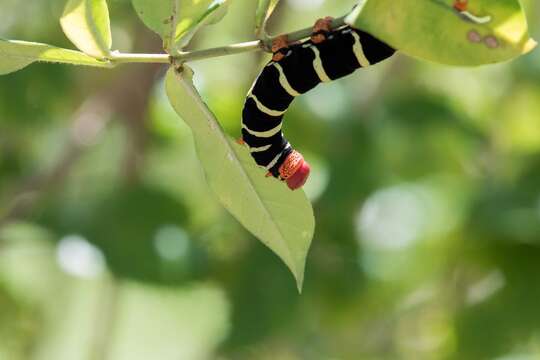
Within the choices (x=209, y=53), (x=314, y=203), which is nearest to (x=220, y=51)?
(x=209, y=53)

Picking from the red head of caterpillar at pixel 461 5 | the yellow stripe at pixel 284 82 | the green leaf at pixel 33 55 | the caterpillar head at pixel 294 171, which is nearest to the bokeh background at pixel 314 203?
the caterpillar head at pixel 294 171

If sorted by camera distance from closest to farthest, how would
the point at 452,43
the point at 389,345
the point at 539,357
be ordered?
1. the point at 452,43
2. the point at 539,357
3. the point at 389,345

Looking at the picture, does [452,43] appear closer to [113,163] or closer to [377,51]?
[377,51]

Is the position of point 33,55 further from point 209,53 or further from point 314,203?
point 314,203

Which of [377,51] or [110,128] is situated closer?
[377,51]

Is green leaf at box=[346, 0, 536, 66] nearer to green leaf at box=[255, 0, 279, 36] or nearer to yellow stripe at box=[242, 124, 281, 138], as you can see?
green leaf at box=[255, 0, 279, 36]

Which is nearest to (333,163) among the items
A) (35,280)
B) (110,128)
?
A: (110,128)

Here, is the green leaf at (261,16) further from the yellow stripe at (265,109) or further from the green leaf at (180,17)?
the yellow stripe at (265,109)
